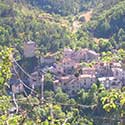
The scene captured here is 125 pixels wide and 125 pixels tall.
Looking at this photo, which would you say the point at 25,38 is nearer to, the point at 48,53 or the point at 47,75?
the point at 48,53

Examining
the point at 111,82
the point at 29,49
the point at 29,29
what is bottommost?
the point at 111,82

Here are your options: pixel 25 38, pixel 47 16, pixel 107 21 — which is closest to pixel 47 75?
pixel 25 38

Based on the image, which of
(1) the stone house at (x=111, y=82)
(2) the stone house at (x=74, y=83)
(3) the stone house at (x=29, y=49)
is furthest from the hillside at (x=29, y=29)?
(1) the stone house at (x=111, y=82)

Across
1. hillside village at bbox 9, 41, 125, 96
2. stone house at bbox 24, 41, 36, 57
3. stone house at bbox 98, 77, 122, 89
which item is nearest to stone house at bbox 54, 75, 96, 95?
hillside village at bbox 9, 41, 125, 96

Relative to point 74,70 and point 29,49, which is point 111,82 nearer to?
point 74,70

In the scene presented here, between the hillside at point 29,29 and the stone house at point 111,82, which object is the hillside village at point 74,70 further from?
the hillside at point 29,29

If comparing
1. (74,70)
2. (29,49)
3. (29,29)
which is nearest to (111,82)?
(74,70)

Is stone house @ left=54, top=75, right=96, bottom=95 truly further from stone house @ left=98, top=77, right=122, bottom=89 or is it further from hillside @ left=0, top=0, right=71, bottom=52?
hillside @ left=0, top=0, right=71, bottom=52

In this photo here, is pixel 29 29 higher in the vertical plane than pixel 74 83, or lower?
higher
